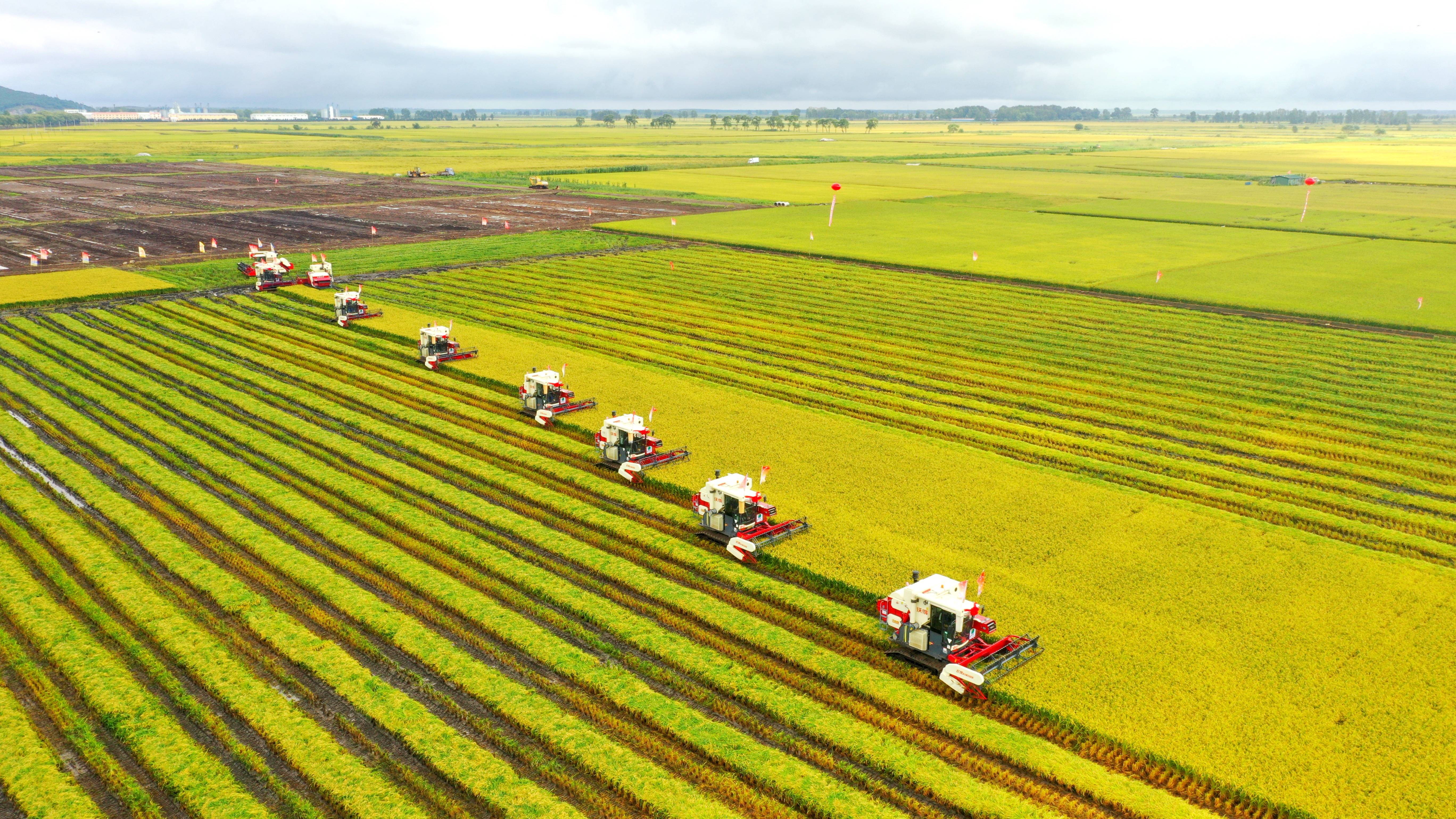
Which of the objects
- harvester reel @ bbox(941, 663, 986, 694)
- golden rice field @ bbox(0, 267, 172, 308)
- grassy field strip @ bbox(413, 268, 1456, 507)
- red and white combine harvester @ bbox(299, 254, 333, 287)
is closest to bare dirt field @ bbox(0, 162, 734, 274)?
golden rice field @ bbox(0, 267, 172, 308)

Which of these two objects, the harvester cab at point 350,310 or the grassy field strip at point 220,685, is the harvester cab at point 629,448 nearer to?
the grassy field strip at point 220,685

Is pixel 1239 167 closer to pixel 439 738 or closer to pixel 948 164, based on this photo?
pixel 948 164

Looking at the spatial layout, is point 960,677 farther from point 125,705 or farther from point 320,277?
point 320,277

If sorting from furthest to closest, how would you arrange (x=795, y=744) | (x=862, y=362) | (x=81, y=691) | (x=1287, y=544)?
(x=862, y=362) → (x=1287, y=544) → (x=81, y=691) → (x=795, y=744)

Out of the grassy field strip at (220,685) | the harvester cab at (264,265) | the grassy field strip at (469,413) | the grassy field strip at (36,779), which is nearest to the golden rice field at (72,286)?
the harvester cab at (264,265)

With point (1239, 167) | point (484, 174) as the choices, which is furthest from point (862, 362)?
point (1239, 167)

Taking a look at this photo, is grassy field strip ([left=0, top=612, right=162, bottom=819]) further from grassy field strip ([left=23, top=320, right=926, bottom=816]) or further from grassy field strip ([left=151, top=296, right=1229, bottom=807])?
grassy field strip ([left=151, top=296, right=1229, bottom=807])
